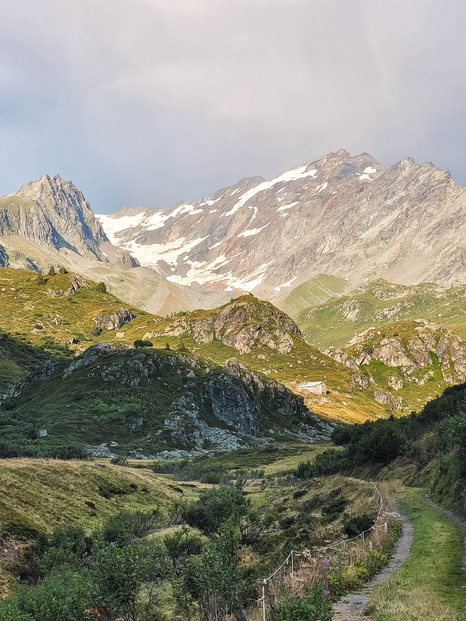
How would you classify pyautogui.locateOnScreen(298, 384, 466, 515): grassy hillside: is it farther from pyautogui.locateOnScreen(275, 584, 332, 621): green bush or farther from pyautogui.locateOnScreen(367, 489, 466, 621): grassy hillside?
pyautogui.locateOnScreen(275, 584, 332, 621): green bush

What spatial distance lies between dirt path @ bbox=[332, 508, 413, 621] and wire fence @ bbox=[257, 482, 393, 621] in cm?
166

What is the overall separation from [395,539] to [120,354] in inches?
5382

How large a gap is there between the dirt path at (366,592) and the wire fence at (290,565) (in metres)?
1.66

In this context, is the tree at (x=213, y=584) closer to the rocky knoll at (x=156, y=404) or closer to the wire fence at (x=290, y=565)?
the wire fence at (x=290, y=565)

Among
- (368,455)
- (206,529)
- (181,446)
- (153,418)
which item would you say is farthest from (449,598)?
(153,418)

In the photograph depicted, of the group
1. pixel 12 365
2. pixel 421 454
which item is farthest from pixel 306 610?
pixel 12 365

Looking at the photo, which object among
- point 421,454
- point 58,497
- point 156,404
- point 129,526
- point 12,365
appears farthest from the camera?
point 12,365

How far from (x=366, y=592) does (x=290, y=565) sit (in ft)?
24.7

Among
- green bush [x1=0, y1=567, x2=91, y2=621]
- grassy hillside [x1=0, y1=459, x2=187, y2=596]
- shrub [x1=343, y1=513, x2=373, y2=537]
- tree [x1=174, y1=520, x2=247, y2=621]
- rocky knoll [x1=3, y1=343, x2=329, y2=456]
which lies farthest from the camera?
rocky knoll [x1=3, y1=343, x2=329, y2=456]

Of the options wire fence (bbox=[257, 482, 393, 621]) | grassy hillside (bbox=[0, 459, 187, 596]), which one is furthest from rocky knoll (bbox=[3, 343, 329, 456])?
wire fence (bbox=[257, 482, 393, 621])

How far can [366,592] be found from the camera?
21.7 meters

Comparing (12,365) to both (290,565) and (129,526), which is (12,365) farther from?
(290,565)

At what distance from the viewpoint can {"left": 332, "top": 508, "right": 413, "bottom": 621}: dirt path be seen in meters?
18.6

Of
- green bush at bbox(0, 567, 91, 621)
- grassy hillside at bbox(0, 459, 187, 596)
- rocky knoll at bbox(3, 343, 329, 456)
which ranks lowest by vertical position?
green bush at bbox(0, 567, 91, 621)
